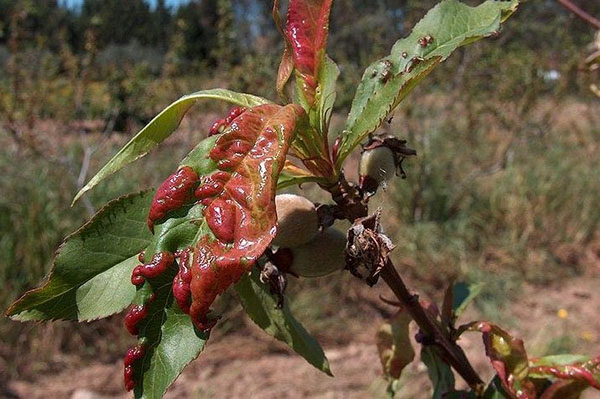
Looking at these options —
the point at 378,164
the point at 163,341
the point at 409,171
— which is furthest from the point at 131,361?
the point at 409,171

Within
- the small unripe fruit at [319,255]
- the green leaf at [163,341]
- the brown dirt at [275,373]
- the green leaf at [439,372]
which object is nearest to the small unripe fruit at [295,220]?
the small unripe fruit at [319,255]

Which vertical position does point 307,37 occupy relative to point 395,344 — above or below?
above

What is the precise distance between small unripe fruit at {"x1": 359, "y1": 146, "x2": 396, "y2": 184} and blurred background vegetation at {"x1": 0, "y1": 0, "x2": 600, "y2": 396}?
5.90 ft

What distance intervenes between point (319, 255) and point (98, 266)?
0.62ft

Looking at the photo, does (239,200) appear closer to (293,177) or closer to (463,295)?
(293,177)

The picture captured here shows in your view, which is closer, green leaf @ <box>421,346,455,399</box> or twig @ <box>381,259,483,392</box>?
twig @ <box>381,259,483,392</box>

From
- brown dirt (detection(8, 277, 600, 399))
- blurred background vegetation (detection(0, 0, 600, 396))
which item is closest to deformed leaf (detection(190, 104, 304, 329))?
blurred background vegetation (detection(0, 0, 600, 396))

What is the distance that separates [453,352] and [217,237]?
341 millimetres

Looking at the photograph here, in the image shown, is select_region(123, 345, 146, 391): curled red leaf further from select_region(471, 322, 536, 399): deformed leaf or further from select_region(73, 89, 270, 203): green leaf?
select_region(471, 322, 536, 399): deformed leaf

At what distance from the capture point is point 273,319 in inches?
24.0

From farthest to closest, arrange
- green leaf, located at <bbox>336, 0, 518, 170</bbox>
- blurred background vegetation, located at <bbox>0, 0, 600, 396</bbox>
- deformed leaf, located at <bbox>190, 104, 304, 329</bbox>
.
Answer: blurred background vegetation, located at <bbox>0, 0, 600, 396</bbox> < green leaf, located at <bbox>336, 0, 518, 170</bbox> < deformed leaf, located at <bbox>190, 104, 304, 329</bbox>

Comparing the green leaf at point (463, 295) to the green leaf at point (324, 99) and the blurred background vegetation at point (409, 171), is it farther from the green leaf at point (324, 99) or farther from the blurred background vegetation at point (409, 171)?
the blurred background vegetation at point (409, 171)

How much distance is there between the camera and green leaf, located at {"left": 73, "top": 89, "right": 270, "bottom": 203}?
1.69 feet

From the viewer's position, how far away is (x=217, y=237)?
1.37 feet
